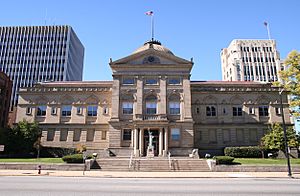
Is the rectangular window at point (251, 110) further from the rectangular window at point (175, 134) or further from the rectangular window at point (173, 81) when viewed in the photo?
the rectangular window at point (175, 134)

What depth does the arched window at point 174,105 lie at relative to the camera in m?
41.5

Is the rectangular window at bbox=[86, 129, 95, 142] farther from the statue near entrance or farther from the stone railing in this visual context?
the statue near entrance

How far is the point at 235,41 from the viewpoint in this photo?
114500 millimetres

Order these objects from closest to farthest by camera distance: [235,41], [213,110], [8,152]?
[8,152] → [213,110] → [235,41]

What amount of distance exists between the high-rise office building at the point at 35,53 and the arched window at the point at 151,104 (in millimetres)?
72710

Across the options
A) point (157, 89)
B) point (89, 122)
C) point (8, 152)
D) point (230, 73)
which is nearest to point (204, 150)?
point (157, 89)

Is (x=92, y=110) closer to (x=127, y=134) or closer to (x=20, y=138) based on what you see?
(x=127, y=134)

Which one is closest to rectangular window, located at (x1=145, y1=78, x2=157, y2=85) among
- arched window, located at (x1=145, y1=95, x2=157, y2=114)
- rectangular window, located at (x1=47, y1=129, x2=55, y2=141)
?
arched window, located at (x1=145, y1=95, x2=157, y2=114)

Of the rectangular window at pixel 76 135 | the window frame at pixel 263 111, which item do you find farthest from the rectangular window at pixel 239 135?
the rectangular window at pixel 76 135

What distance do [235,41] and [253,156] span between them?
284 ft

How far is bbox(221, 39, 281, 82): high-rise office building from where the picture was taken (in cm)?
10769

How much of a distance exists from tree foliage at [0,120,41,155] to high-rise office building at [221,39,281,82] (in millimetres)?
89037

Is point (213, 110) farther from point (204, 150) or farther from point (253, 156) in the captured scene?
point (253, 156)

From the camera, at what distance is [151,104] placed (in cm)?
4188
